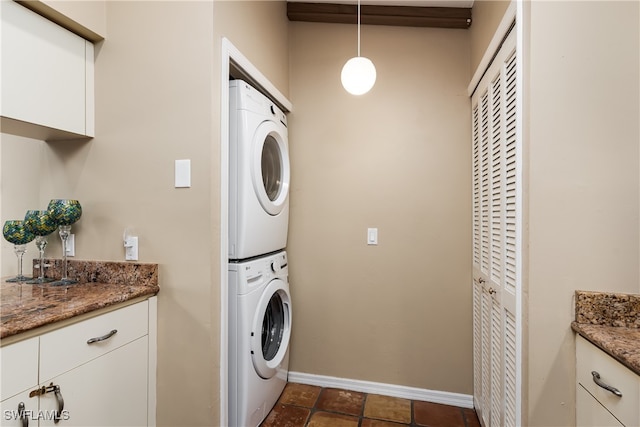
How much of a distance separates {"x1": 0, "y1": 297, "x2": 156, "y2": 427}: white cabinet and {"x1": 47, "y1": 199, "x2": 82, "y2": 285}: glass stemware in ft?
1.40

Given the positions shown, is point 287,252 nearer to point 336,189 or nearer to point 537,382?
point 336,189

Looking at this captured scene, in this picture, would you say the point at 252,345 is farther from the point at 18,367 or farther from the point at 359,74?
the point at 359,74

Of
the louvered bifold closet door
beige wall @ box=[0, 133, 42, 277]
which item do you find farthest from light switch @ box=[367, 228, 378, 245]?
beige wall @ box=[0, 133, 42, 277]

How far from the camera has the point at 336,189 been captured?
233 centimetres

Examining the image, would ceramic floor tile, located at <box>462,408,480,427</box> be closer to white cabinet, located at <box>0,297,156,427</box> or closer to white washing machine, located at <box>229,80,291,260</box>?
white washing machine, located at <box>229,80,291,260</box>

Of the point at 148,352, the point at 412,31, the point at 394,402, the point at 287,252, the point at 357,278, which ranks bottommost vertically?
the point at 394,402

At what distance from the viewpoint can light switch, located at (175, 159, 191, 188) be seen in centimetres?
147

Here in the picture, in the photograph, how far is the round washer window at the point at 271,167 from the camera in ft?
6.66

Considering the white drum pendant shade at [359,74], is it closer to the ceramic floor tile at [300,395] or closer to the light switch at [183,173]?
the light switch at [183,173]

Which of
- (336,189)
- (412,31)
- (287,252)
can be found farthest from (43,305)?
(412,31)

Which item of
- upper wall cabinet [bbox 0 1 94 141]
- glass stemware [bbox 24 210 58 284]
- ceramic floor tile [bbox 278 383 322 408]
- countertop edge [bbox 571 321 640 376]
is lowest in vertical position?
ceramic floor tile [bbox 278 383 322 408]

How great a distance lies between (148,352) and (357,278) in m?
1.33

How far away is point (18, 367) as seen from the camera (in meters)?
0.99

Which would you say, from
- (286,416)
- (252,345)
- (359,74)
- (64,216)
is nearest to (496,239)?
(359,74)
